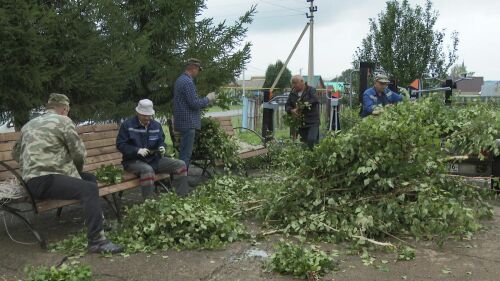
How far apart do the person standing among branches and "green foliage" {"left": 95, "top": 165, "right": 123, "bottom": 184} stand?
4.25 meters

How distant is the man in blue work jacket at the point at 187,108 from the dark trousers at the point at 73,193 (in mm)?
2714

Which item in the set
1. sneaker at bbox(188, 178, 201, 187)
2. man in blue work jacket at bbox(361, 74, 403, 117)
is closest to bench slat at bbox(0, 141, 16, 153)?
sneaker at bbox(188, 178, 201, 187)

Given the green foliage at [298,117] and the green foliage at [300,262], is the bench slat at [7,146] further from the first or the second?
the green foliage at [298,117]

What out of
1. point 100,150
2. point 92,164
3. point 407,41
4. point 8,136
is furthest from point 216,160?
point 407,41

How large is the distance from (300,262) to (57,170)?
7.79ft

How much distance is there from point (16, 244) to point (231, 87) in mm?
5620

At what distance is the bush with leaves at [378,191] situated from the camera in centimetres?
521

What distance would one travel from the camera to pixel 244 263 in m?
4.57

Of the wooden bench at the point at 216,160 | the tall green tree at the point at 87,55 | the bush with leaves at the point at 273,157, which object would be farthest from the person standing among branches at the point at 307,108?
the tall green tree at the point at 87,55

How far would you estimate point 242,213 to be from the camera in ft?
20.0

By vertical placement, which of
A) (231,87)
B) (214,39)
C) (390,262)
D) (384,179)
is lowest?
(390,262)

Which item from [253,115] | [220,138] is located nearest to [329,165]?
[220,138]

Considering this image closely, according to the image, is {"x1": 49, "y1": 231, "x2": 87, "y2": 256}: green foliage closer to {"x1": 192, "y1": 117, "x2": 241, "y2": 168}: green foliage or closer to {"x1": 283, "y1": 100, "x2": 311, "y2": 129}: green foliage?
{"x1": 192, "y1": 117, "x2": 241, "y2": 168}: green foliage

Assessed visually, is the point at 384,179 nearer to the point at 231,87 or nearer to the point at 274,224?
the point at 274,224
